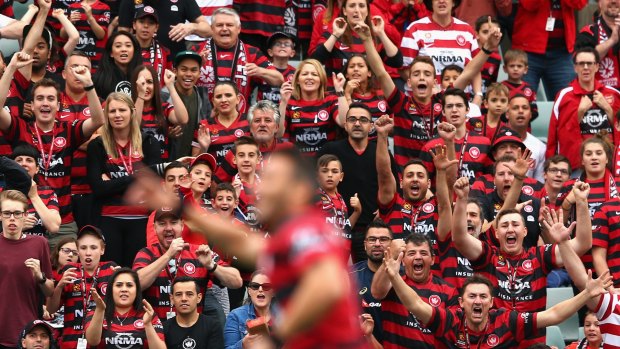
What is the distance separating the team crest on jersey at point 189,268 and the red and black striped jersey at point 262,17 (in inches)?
159

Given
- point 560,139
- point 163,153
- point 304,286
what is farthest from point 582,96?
point 304,286

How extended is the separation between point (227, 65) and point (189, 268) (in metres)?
3.00

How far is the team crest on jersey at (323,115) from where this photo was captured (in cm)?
1320

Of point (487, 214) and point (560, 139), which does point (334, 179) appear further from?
point (560, 139)

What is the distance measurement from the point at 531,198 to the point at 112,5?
Result: 495 cm

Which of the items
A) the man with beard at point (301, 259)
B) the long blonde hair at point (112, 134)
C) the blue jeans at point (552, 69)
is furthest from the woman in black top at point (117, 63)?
the man with beard at point (301, 259)

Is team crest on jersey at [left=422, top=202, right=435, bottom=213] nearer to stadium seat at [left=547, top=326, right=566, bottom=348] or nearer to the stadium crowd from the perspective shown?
the stadium crowd

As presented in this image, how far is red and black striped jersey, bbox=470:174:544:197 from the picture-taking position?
41.5 feet

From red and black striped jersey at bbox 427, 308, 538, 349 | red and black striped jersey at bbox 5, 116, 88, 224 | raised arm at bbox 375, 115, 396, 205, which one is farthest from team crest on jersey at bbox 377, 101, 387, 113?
red and black striped jersey at bbox 427, 308, 538, 349

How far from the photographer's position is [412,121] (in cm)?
1338

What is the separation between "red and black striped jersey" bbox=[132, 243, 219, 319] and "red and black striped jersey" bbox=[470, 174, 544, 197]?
8.73 ft

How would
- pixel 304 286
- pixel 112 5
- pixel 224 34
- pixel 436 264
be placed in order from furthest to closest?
1. pixel 112 5
2. pixel 224 34
3. pixel 436 264
4. pixel 304 286

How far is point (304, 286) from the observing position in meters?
6.14

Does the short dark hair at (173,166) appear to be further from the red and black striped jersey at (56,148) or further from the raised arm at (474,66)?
the raised arm at (474,66)
